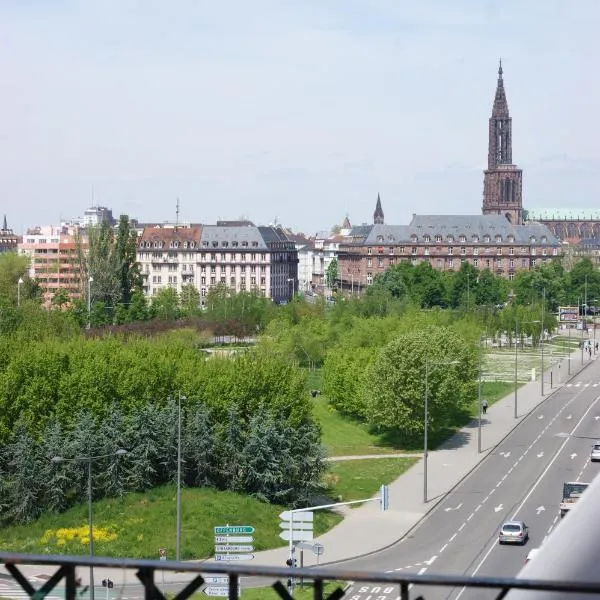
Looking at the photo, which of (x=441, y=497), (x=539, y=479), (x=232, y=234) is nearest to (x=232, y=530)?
(x=441, y=497)

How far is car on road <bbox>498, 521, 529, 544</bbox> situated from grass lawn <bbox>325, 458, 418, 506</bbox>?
874cm

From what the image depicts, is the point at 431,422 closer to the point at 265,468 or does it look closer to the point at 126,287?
the point at 265,468

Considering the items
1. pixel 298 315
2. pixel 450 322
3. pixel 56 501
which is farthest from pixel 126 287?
pixel 56 501

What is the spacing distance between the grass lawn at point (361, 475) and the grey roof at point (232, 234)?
122m

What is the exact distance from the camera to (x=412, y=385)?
211 ft

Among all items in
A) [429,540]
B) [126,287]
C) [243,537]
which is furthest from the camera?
[126,287]

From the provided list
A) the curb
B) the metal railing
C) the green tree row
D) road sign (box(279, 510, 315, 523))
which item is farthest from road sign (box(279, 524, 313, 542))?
the metal railing

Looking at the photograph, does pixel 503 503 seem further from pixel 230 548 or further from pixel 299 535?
pixel 230 548

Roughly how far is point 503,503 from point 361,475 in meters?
7.72

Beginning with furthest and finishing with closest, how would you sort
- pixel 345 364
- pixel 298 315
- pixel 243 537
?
pixel 298 315 < pixel 345 364 < pixel 243 537

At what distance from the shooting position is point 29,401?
49688mm

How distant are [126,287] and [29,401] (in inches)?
3029

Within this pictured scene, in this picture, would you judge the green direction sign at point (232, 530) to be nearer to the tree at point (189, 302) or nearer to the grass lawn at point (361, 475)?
the grass lawn at point (361, 475)

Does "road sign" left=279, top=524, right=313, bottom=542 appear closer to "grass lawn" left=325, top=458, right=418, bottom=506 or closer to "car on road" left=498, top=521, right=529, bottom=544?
"car on road" left=498, top=521, right=529, bottom=544
